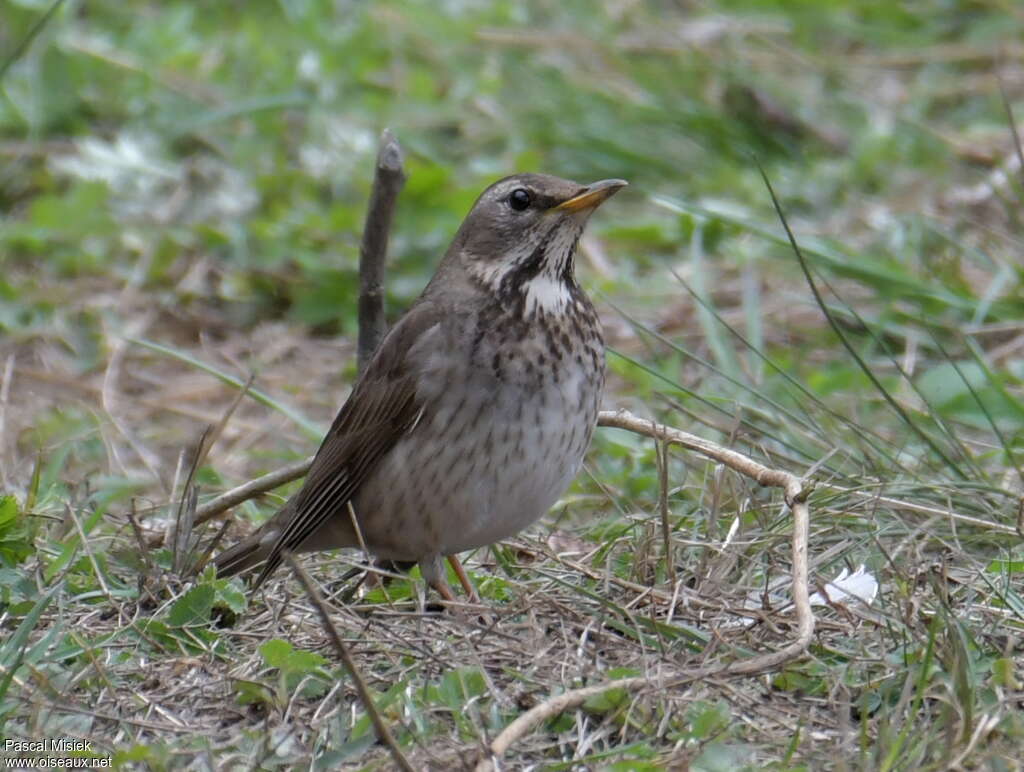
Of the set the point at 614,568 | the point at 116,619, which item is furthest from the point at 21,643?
the point at 614,568

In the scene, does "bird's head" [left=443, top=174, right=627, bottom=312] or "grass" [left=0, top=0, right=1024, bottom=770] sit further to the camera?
"bird's head" [left=443, top=174, right=627, bottom=312]

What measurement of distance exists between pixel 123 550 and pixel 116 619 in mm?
503

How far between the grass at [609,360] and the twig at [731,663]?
0.18 ft

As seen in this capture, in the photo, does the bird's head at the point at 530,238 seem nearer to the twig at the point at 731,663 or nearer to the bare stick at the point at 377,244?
the bare stick at the point at 377,244

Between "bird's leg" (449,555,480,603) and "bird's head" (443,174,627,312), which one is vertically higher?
"bird's head" (443,174,627,312)

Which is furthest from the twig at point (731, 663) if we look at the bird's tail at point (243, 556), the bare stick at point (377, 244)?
the bird's tail at point (243, 556)

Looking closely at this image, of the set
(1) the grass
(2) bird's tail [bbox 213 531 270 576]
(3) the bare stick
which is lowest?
(2) bird's tail [bbox 213 531 270 576]

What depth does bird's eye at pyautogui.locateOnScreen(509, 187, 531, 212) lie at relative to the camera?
Result: 553cm

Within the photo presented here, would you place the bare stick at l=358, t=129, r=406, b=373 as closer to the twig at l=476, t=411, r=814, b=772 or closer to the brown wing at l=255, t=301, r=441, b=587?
the brown wing at l=255, t=301, r=441, b=587

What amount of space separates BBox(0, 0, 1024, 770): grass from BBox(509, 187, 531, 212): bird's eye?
2.30 feet

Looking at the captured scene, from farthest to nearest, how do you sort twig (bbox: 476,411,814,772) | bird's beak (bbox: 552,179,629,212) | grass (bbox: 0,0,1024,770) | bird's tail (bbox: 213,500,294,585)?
bird's tail (bbox: 213,500,294,585) → bird's beak (bbox: 552,179,629,212) → grass (bbox: 0,0,1024,770) → twig (bbox: 476,411,814,772)

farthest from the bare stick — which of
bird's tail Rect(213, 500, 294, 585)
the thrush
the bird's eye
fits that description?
bird's tail Rect(213, 500, 294, 585)

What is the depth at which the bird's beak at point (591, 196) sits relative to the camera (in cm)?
529

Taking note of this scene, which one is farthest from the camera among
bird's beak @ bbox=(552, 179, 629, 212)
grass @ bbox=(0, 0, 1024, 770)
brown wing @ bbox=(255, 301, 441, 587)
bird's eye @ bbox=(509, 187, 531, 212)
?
bird's eye @ bbox=(509, 187, 531, 212)
